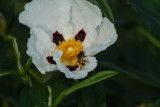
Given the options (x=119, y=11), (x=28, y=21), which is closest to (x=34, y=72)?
(x=28, y=21)

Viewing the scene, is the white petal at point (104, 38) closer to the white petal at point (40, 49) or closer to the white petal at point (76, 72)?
the white petal at point (76, 72)

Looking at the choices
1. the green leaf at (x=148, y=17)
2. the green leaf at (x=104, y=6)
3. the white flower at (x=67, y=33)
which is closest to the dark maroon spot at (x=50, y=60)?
the white flower at (x=67, y=33)

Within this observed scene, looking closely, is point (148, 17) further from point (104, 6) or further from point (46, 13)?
point (46, 13)

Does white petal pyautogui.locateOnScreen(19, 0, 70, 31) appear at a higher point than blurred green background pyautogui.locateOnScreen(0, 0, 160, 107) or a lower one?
higher

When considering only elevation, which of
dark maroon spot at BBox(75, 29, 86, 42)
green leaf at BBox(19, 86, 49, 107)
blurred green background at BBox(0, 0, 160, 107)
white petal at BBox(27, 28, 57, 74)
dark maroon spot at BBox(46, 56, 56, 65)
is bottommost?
blurred green background at BBox(0, 0, 160, 107)

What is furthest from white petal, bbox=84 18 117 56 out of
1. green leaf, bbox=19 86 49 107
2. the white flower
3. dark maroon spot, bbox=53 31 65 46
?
green leaf, bbox=19 86 49 107

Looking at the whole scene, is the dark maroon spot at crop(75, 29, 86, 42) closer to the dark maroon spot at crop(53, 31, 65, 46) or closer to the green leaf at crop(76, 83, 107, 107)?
the dark maroon spot at crop(53, 31, 65, 46)

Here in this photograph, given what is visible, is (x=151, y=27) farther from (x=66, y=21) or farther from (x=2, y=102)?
(x=2, y=102)
